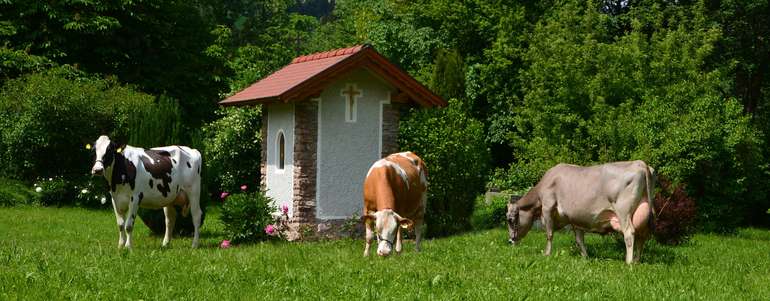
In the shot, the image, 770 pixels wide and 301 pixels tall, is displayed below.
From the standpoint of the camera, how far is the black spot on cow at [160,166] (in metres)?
16.7

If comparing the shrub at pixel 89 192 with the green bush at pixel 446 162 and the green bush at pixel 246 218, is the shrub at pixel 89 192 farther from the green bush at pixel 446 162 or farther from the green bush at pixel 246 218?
the green bush at pixel 446 162

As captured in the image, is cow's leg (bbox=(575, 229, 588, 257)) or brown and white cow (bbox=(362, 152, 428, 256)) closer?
brown and white cow (bbox=(362, 152, 428, 256))

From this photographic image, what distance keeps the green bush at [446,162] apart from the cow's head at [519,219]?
4.64 meters

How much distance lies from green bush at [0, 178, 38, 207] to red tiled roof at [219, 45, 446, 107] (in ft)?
30.6

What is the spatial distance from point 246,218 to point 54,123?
1266 centimetres

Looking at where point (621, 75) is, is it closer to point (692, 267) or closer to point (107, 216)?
point (692, 267)

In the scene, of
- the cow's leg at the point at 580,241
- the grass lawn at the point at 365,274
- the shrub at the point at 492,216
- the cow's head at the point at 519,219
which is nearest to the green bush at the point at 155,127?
the grass lawn at the point at 365,274

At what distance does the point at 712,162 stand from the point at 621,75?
149 inches

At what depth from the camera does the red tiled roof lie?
18844mm

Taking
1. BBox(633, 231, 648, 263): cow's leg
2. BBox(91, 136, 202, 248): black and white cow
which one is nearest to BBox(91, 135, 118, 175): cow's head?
BBox(91, 136, 202, 248): black and white cow

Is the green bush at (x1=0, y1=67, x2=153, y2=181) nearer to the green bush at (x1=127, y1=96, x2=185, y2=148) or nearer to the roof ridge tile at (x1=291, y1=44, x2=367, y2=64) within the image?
the roof ridge tile at (x1=291, y1=44, x2=367, y2=64)

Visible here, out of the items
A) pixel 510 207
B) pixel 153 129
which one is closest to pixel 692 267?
pixel 510 207

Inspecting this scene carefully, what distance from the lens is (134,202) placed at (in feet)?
53.4

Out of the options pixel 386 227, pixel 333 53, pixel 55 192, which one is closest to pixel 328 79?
pixel 333 53
